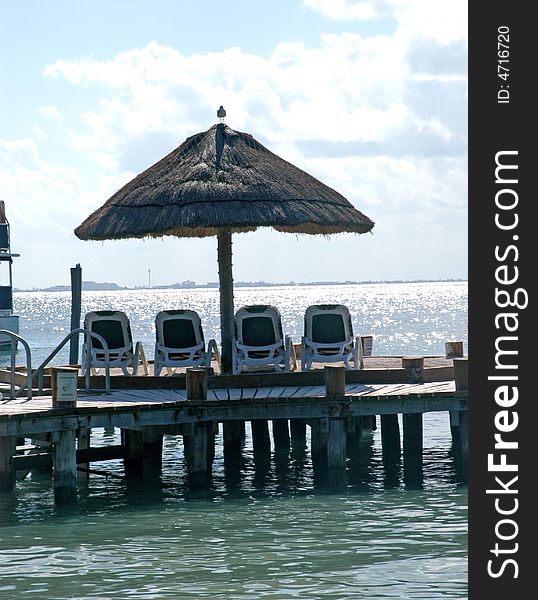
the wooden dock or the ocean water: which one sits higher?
the wooden dock

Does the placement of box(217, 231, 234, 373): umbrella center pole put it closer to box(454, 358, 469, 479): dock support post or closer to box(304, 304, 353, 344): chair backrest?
box(304, 304, 353, 344): chair backrest

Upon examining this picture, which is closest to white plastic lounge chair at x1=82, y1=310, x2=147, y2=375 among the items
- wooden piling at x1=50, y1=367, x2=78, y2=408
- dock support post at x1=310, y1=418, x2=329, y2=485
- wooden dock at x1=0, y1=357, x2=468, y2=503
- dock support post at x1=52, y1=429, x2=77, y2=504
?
wooden dock at x1=0, y1=357, x2=468, y2=503

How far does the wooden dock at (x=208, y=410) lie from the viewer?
15266 mm

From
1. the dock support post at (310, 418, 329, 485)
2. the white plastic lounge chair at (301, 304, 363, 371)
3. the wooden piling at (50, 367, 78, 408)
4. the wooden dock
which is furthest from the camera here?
the white plastic lounge chair at (301, 304, 363, 371)

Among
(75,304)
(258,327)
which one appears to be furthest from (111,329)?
(75,304)

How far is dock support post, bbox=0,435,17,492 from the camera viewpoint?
15.9 meters

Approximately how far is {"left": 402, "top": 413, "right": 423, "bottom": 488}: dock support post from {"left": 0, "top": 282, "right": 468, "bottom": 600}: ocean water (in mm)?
299

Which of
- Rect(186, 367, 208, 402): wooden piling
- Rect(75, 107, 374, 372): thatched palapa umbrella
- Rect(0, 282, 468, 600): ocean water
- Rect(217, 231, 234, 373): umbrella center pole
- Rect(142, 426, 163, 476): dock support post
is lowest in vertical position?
Rect(0, 282, 468, 600): ocean water

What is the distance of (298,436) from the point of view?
21719mm

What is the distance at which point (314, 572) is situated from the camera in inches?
486

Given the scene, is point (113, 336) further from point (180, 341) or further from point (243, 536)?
point (243, 536)

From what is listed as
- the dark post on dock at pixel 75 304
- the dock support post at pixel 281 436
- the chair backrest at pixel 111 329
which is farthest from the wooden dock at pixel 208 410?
the dark post on dock at pixel 75 304

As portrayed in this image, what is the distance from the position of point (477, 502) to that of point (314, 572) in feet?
12.6

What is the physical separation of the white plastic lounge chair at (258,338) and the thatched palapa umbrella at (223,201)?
46.3 inches
